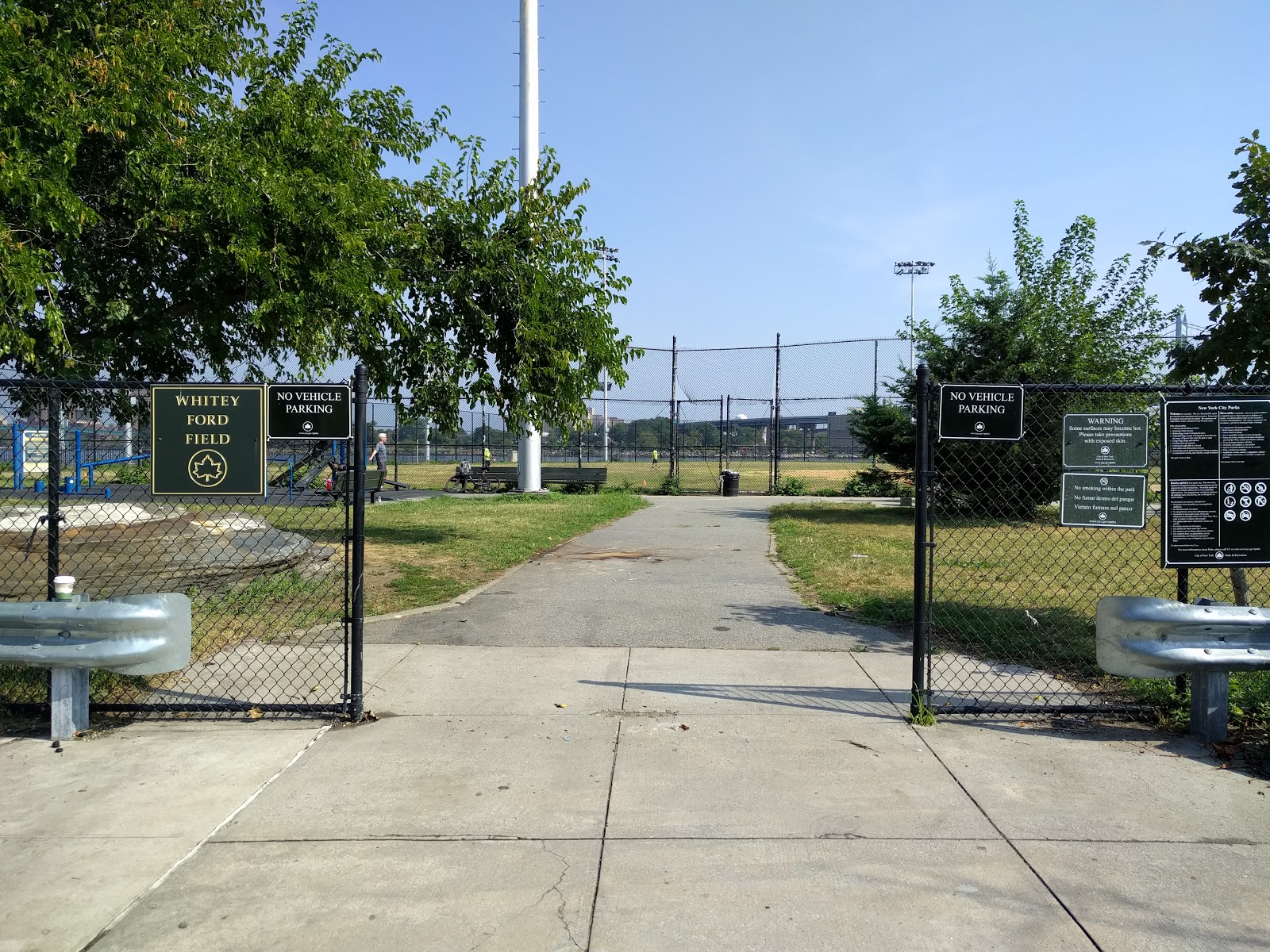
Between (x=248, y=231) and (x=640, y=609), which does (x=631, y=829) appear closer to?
(x=640, y=609)

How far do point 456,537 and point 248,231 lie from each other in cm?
659

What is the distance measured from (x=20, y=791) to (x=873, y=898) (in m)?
4.16

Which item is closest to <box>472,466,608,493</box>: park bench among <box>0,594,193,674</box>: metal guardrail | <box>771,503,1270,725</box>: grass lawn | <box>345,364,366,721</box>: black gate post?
<box>771,503,1270,725</box>: grass lawn

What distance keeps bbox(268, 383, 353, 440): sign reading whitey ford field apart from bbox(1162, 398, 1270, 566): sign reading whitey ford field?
4.98 meters

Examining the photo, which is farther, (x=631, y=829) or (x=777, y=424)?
(x=777, y=424)

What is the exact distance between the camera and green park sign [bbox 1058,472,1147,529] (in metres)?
5.38

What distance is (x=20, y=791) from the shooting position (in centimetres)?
459

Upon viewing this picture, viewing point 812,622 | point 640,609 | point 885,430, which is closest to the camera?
point 812,622

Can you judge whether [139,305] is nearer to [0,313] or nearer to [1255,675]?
[0,313]

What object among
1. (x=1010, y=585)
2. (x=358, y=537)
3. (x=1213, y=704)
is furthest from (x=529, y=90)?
(x=1213, y=704)

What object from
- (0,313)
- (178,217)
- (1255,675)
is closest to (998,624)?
(1255,675)

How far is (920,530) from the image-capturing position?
18.1 ft

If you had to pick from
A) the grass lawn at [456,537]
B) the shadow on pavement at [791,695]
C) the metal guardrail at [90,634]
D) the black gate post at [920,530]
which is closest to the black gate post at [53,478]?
the metal guardrail at [90,634]

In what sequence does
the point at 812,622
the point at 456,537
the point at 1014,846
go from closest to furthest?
the point at 1014,846, the point at 812,622, the point at 456,537
